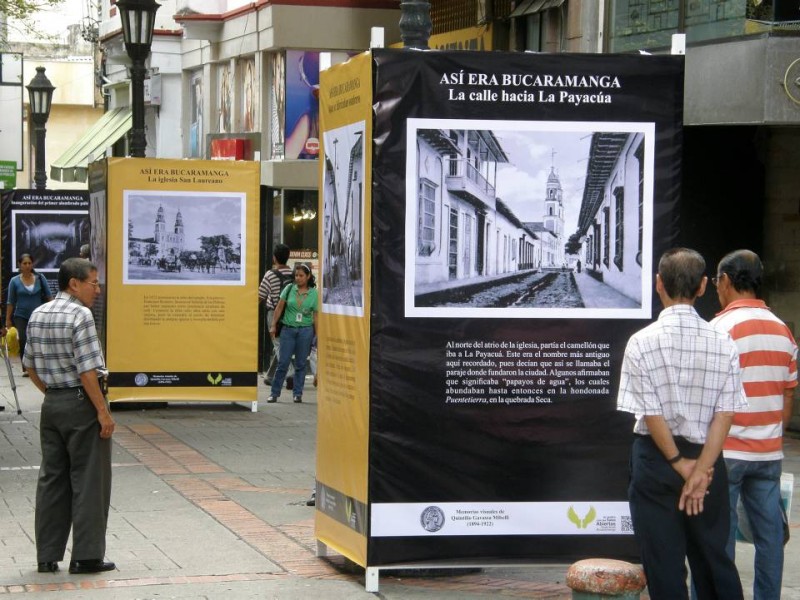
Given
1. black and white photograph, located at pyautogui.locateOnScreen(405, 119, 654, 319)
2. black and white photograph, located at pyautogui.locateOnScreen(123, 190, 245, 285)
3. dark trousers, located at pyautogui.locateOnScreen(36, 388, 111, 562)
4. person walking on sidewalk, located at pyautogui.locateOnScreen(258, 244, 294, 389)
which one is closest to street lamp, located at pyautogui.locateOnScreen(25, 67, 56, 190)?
person walking on sidewalk, located at pyautogui.locateOnScreen(258, 244, 294, 389)

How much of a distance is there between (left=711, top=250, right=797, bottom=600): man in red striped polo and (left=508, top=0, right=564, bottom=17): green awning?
10.1 meters

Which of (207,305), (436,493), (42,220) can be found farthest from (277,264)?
(436,493)

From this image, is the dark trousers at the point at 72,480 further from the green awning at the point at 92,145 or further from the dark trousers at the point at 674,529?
the green awning at the point at 92,145

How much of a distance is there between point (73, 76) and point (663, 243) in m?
52.7

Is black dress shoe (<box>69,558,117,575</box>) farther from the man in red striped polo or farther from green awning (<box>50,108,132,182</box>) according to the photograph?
green awning (<box>50,108,132,182</box>)

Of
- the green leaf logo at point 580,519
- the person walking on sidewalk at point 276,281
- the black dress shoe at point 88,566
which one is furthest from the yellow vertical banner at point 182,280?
the green leaf logo at point 580,519

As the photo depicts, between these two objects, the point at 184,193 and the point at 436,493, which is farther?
the point at 184,193

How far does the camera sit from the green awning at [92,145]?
35.0 m

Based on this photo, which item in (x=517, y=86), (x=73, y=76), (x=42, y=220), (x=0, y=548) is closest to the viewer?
(x=517, y=86)

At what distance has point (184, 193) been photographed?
648 inches

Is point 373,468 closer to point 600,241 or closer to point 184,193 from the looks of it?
point 600,241

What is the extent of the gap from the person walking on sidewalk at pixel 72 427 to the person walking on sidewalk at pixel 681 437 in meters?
3.44

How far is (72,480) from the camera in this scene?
28.0 ft

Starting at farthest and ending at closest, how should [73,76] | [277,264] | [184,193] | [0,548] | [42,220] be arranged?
[73,76]
[42,220]
[277,264]
[184,193]
[0,548]
